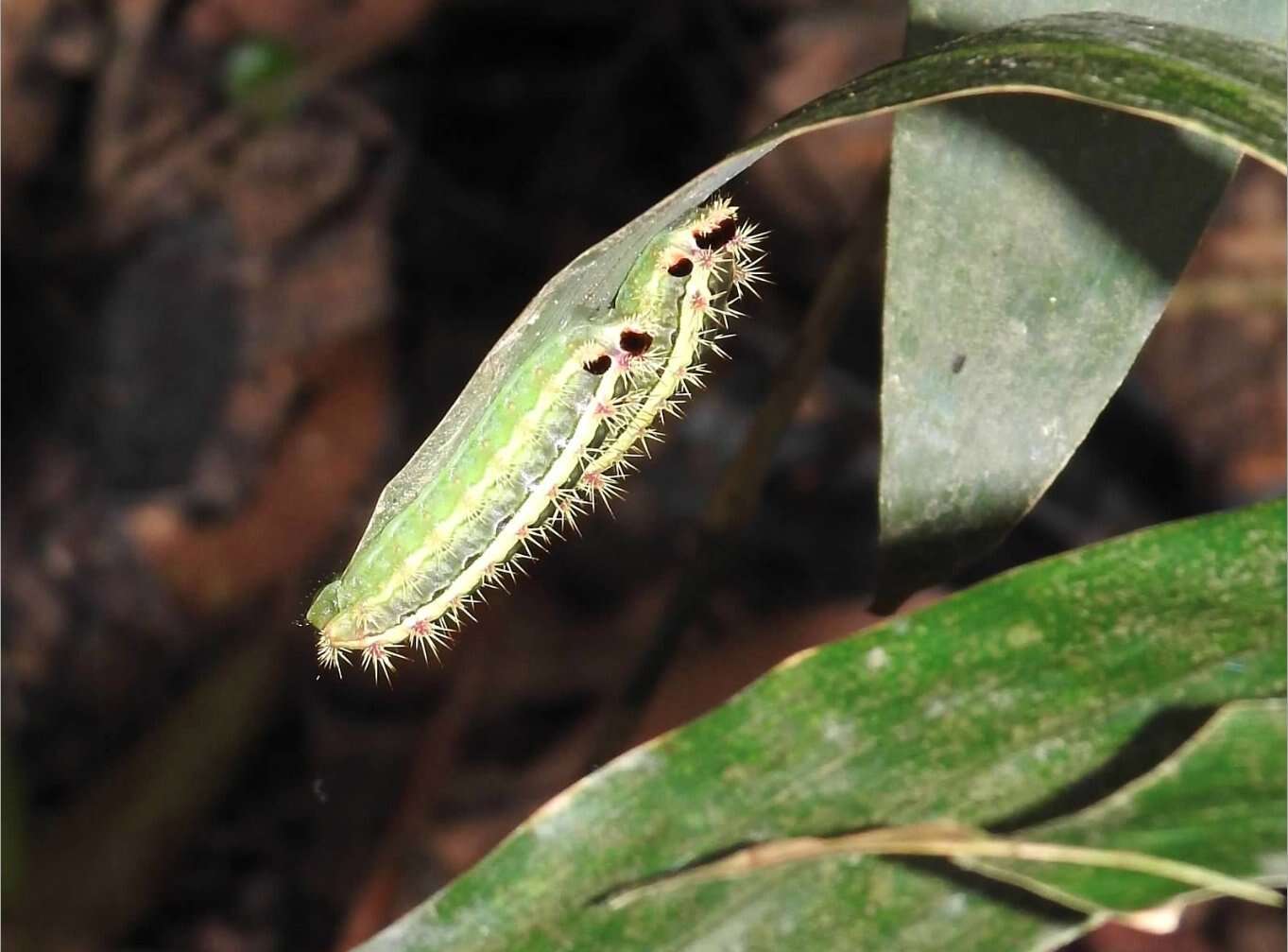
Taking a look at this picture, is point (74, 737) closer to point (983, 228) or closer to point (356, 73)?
point (356, 73)

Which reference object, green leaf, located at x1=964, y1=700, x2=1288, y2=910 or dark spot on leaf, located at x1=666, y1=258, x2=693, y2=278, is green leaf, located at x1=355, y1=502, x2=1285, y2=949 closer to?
green leaf, located at x1=964, y1=700, x2=1288, y2=910

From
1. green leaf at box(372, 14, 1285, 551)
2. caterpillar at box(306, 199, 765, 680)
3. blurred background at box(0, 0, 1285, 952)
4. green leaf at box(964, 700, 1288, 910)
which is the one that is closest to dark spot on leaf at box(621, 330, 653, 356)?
caterpillar at box(306, 199, 765, 680)

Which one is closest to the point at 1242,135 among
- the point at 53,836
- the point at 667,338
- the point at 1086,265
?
the point at 1086,265

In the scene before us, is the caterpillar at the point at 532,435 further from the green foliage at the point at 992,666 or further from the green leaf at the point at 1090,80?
the green leaf at the point at 1090,80

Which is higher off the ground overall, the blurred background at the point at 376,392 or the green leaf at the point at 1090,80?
the blurred background at the point at 376,392

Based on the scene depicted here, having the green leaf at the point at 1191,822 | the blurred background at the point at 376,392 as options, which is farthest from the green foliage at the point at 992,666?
the blurred background at the point at 376,392

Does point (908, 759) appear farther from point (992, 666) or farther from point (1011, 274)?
point (1011, 274)

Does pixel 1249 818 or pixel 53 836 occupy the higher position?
pixel 53 836
